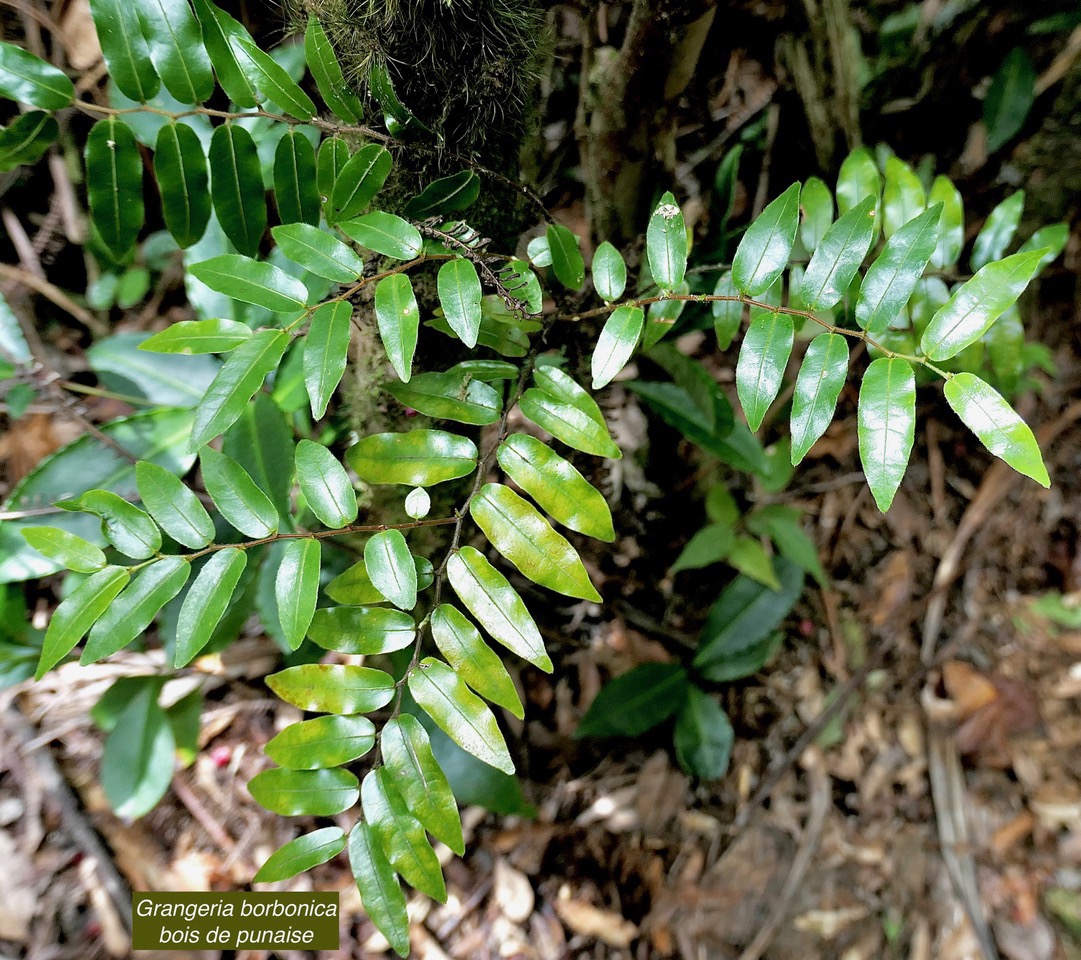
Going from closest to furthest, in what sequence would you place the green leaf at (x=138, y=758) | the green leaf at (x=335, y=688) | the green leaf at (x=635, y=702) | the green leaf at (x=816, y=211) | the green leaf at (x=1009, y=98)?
the green leaf at (x=335, y=688) < the green leaf at (x=816, y=211) < the green leaf at (x=138, y=758) < the green leaf at (x=635, y=702) < the green leaf at (x=1009, y=98)

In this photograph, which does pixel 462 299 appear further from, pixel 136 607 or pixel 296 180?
pixel 136 607

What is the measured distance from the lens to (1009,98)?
1604mm

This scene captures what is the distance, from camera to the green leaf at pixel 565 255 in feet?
3.06

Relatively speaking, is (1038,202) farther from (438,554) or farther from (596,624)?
(438,554)

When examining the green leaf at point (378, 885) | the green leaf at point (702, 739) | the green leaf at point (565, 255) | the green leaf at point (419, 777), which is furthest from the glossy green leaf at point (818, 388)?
the green leaf at point (702, 739)

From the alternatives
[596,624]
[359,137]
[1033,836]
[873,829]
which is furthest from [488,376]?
[1033,836]

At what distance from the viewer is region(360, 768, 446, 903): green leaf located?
807 millimetres

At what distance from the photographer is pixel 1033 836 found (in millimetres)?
1745

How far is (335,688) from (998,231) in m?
1.28

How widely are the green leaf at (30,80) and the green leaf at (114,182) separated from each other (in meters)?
0.05

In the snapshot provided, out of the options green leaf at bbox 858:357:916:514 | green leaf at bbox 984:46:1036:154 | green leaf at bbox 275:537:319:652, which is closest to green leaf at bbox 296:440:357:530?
green leaf at bbox 275:537:319:652

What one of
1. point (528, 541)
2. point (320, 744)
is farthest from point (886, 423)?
point (320, 744)

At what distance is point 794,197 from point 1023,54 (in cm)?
126

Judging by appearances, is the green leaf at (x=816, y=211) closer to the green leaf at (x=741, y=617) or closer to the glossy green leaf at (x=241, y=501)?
the green leaf at (x=741, y=617)
